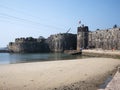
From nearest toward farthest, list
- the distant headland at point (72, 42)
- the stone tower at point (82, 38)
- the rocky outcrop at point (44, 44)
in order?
the distant headland at point (72, 42) < the stone tower at point (82, 38) < the rocky outcrop at point (44, 44)

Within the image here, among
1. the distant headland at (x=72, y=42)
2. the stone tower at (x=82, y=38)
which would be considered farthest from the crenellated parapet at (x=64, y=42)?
the stone tower at (x=82, y=38)

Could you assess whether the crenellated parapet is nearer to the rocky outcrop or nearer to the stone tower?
the rocky outcrop

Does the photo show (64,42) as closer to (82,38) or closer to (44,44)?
(82,38)

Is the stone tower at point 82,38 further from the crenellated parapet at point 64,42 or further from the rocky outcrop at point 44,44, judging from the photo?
the rocky outcrop at point 44,44

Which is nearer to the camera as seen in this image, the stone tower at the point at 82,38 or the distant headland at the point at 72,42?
the distant headland at the point at 72,42

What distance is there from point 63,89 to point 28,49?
9878cm

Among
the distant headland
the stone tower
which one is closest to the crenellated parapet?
the distant headland

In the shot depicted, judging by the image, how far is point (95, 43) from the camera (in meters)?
78.8

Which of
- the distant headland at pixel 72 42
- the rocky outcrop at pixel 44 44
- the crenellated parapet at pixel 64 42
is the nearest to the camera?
the distant headland at pixel 72 42

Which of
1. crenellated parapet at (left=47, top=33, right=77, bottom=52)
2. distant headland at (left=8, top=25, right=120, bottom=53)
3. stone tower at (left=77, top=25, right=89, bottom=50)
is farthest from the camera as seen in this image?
crenellated parapet at (left=47, top=33, right=77, bottom=52)

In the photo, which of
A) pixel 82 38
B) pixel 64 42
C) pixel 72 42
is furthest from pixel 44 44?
pixel 82 38

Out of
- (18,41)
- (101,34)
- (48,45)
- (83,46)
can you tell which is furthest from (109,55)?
(18,41)

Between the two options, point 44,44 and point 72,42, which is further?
point 44,44

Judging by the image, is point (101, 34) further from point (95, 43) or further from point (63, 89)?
point (63, 89)
